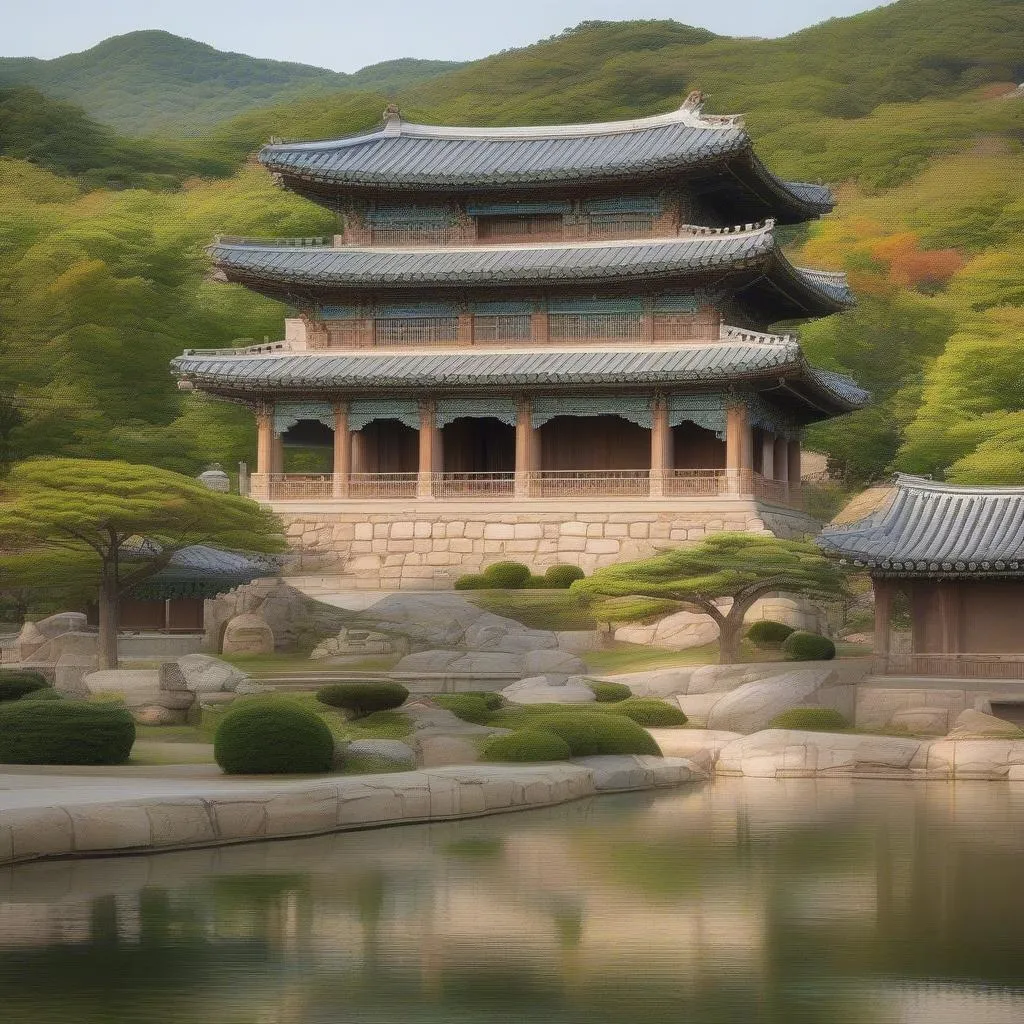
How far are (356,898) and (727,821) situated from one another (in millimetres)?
8633

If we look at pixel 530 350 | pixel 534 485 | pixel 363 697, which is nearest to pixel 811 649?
pixel 363 697

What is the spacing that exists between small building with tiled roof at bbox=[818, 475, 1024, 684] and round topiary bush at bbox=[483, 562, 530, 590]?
12529mm

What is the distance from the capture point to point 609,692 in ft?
126

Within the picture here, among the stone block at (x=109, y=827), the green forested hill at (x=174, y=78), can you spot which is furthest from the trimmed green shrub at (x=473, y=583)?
the green forested hill at (x=174, y=78)

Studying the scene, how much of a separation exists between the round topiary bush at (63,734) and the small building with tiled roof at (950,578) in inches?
668

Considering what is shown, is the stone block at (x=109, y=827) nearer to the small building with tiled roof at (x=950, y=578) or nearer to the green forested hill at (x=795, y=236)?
the small building with tiled roof at (x=950, y=578)

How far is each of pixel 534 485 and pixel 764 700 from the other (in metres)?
18.9

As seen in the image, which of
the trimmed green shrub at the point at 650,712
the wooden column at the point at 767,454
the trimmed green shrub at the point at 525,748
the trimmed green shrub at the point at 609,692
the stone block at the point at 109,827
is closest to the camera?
the stone block at the point at 109,827

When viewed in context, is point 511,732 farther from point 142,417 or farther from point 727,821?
point 142,417

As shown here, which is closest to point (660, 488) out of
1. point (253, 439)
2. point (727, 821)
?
point (253, 439)

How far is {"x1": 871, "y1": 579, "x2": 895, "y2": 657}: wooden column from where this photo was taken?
39.9 m

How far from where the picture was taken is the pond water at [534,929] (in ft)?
44.0

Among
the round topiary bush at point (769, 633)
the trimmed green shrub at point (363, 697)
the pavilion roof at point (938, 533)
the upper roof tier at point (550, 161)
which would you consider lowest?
the round topiary bush at point (769, 633)

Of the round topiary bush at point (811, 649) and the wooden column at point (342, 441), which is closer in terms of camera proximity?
the round topiary bush at point (811, 649)
